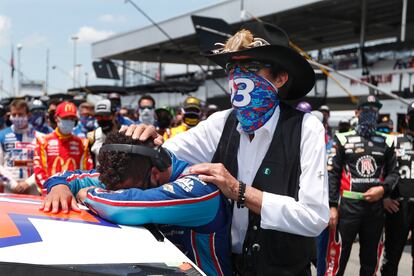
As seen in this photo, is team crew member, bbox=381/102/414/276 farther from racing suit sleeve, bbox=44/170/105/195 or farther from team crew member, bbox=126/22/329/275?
racing suit sleeve, bbox=44/170/105/195

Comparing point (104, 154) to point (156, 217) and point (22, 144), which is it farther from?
point (22, 144)

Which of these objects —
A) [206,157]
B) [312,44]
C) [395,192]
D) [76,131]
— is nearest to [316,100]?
[76,131]

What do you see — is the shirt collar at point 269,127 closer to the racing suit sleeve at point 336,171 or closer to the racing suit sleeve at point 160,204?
the racing suit sleeve at point 160,204

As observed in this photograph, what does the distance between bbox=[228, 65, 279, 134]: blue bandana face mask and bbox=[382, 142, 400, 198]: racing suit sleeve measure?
3167 millimetres

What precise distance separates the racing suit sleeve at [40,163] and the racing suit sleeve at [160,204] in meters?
3.82

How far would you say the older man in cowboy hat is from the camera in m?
1.82

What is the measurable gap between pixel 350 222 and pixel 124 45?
3608 cm

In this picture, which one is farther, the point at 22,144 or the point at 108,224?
the point at 22,144

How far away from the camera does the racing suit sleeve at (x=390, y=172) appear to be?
4.83 meters

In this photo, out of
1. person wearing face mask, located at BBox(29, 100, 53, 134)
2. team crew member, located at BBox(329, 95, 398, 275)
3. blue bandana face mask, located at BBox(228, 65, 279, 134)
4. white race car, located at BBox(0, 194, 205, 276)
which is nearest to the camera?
white race car, located at BBox(0, 194, 205, 276)

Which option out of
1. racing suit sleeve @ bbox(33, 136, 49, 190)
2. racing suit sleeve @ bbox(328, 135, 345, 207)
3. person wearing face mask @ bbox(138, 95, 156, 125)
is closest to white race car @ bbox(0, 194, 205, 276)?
racing suit sleeve @ bbox(328, 135, 345, 207)

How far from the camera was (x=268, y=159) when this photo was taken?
197 centimetres

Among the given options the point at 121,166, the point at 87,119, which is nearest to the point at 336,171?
the point at 121,166

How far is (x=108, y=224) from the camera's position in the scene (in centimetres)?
153
